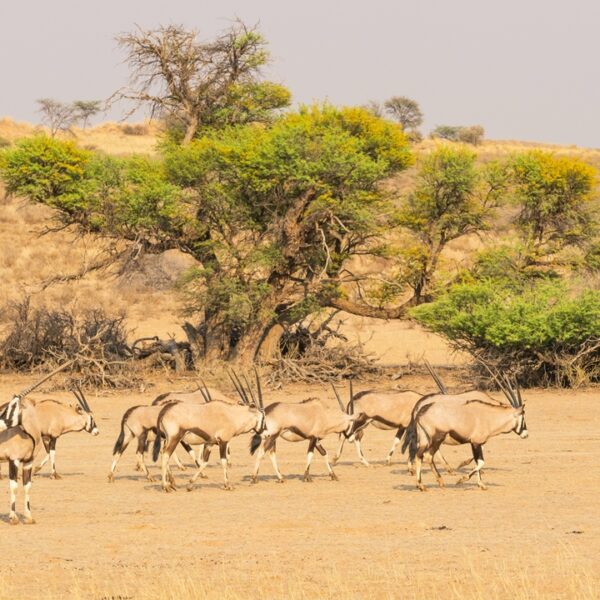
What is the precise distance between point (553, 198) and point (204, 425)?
16.7 m

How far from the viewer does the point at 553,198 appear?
30.0m

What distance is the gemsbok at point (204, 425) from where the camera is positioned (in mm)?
15336

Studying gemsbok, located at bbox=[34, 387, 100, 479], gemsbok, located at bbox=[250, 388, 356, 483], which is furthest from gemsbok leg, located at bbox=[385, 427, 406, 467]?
gemsbok, located at bbox=[34, 387, 100, 479]

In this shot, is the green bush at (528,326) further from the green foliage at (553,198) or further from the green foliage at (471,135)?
the green foliage at (471,135)

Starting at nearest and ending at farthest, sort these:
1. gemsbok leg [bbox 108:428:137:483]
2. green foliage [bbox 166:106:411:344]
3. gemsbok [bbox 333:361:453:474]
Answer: gemsbok leg [bbox 108:428:137:483]
gemsbok [bbox 333:361:453:474]
green foliage [bbox 166:106:411:344]

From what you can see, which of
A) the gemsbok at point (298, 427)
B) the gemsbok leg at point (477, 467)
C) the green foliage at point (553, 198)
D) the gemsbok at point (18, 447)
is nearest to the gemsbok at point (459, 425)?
the gemsbok leg at point (477, 467)

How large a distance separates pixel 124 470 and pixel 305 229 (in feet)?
39.8

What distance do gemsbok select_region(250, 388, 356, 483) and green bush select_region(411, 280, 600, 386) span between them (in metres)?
10.5

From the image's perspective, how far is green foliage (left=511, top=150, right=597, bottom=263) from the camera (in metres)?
29.9

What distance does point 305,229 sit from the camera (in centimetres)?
2877

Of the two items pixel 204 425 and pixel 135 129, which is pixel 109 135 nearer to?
pixel 135 129

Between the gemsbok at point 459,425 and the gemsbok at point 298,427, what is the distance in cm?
117

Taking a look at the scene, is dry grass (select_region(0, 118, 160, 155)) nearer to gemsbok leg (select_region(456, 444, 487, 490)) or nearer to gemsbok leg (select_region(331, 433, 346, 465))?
gemsbok leg (select_region(331, 433, 346, 465))

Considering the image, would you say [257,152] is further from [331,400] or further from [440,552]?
[440,552]
